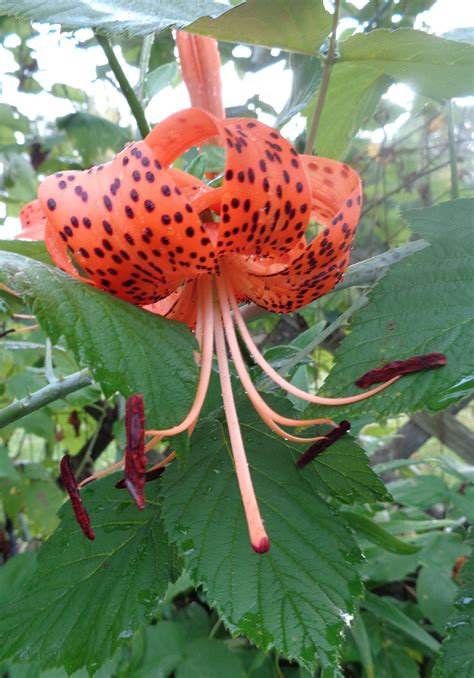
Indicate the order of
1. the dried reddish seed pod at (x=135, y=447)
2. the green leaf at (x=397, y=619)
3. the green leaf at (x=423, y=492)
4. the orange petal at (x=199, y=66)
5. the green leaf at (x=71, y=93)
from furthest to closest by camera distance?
the green leaf at (x=71, y=93)
the green leaf at (x=423, y=492)
the green leaf at (x=397, y=619)
the orange petal at (x=199, y=66)
the dried reddish seed pod at (x=135, y=447)

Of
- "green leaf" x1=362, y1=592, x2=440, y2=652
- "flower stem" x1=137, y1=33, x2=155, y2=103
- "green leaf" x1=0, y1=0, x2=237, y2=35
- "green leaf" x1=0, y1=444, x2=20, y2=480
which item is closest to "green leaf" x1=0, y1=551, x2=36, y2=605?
"green leaf" x1=0, y1=444, x2=20, y2=480

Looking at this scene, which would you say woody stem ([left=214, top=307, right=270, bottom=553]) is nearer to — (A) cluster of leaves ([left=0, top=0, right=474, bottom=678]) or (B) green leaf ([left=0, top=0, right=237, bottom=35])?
(A) cluster of leaves ([left=0, top=0, right=474, bottom=678])

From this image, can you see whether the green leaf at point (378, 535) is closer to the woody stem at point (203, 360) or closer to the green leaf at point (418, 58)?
the woody stem at point (203, 360)

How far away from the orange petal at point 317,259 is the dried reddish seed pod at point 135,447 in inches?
8.9

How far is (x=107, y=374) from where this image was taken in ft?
1.33

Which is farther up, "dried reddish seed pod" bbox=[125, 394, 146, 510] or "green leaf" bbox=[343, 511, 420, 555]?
"dried reddish seed pod" bbox=[125, 394, 146, 510]

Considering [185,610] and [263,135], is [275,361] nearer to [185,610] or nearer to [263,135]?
[263,135]

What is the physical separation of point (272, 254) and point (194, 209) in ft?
0.44

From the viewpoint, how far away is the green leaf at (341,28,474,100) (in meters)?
0.55

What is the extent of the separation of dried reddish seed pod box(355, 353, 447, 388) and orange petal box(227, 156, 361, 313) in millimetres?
126

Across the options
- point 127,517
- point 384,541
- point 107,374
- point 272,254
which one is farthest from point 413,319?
point 384,541

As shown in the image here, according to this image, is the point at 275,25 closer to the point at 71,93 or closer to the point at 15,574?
the point at 15,574

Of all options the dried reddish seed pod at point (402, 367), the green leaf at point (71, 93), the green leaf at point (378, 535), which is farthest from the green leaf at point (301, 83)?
the green leaf at point (71, 93)

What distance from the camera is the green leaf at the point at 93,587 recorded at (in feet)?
1.88
